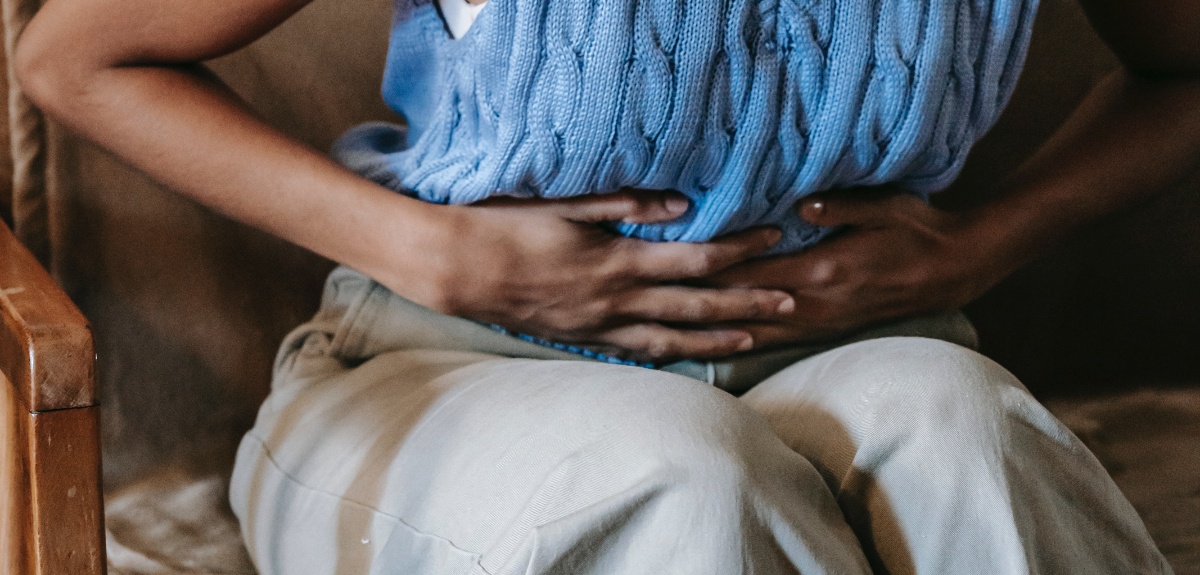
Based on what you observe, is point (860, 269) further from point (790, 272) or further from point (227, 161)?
point (227, 161)

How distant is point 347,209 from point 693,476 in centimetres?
30

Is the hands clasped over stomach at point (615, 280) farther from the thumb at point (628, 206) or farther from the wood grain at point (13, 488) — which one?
the wood grain at point (13, 488)

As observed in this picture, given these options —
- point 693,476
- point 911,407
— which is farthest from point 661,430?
point 911,407

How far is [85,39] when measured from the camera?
523 millimetres

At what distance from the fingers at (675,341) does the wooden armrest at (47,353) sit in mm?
308

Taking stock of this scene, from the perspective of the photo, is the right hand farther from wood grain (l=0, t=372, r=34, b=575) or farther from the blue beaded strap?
wood grain (l=0, t=372, r=34, b=575)

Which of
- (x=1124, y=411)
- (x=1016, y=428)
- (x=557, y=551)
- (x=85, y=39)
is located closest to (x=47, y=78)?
(x=85, y=39)

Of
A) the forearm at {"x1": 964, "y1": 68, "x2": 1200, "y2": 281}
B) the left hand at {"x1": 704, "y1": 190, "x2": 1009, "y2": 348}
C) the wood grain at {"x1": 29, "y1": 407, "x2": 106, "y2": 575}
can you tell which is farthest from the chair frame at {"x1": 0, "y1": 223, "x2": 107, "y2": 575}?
the forearm at {"x1": 964, "y1": 68, "x2": 1200, "y2": 281}

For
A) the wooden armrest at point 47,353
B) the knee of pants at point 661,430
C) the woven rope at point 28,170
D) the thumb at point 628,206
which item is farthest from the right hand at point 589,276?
the woven rope at point 28,170

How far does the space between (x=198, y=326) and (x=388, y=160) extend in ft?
1.03

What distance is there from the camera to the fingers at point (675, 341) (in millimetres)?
573

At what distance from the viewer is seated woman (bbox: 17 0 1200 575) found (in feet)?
1.36

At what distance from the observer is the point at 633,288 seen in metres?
0.57

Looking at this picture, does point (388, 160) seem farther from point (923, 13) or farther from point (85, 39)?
point (923, 13)
